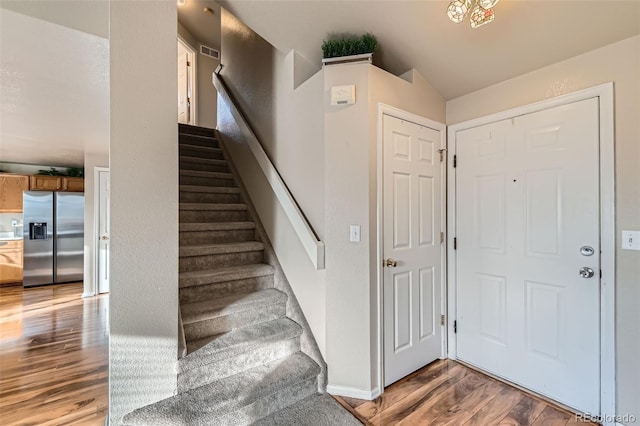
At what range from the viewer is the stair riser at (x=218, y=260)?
2.22 metres

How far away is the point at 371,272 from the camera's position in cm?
186

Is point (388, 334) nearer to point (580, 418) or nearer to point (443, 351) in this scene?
point (443, 351)

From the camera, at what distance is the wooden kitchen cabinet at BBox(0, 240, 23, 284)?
474 centimetres

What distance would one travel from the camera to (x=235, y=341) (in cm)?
185

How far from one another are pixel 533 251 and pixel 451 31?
157 centimetres

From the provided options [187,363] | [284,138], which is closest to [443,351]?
[187,363]

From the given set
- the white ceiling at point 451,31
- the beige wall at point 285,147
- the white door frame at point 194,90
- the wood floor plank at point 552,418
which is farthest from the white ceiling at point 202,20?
the wood floor plank at point 552,418

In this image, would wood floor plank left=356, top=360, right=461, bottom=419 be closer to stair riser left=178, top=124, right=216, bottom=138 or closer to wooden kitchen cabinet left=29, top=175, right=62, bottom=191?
stair riser left=178, top=124, right=216, bottom=138

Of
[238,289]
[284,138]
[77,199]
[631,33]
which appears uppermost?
[631,33]

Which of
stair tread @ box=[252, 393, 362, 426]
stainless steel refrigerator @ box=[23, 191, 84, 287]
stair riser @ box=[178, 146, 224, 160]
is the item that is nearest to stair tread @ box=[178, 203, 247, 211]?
stair riser @ box=[178, 146, 224, 160]

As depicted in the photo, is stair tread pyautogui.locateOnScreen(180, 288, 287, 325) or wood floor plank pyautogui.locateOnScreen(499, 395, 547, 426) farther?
stair tread pyautogui.locateOnScreen(180, 288, 287, 325)

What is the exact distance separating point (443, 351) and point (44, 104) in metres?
4.23

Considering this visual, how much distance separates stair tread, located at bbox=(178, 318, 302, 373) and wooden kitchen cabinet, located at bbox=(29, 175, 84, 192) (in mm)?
5275

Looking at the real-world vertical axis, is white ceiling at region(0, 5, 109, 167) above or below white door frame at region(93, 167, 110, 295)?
above
